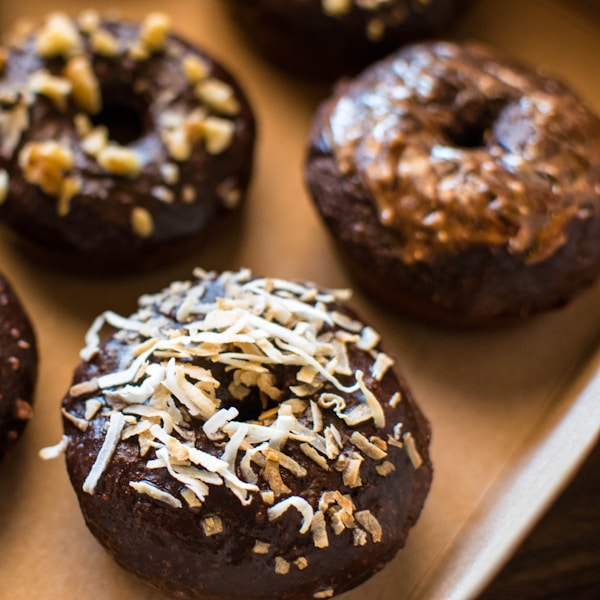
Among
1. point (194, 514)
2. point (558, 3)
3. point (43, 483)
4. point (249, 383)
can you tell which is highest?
point (558, 3)

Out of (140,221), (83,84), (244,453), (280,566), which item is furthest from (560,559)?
(83,84)

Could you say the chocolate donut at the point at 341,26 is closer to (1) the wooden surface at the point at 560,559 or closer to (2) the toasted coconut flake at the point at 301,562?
(1) the wooden surface at the point at 560,559

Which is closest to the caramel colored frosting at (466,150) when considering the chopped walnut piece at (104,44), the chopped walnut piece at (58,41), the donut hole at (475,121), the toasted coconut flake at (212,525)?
the donut hole at (475,121)

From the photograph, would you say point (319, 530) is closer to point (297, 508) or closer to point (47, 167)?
point (297, 508)

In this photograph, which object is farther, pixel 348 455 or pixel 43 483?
pixel 43 483

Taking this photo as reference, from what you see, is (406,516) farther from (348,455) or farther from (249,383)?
(249,383)

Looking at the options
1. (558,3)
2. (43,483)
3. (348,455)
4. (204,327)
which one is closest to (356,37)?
(558,3)

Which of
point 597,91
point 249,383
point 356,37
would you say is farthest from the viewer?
point 597,91
